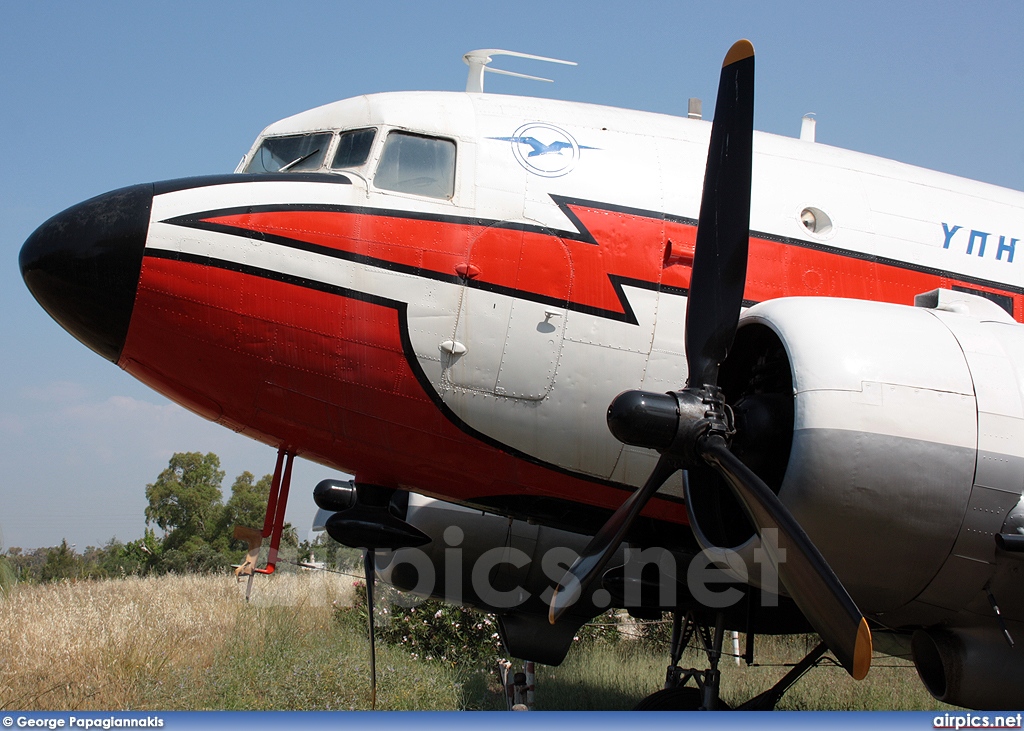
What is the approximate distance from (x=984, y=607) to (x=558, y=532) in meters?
4.57

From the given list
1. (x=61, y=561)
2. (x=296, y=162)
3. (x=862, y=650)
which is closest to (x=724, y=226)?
(x=862, y=650)

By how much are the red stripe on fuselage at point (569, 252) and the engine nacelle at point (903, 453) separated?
1.39 m

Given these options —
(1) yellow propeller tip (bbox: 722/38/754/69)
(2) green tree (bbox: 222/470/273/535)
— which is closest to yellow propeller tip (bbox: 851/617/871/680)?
(1) yellow propeller tip (bbox: 722/38/754/69)

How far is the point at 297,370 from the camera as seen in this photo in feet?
19.7

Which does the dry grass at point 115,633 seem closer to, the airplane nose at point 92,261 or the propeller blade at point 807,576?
the airplane nose at point 92,261

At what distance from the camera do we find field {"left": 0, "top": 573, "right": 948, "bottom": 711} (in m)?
10.4

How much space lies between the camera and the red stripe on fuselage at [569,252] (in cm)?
600

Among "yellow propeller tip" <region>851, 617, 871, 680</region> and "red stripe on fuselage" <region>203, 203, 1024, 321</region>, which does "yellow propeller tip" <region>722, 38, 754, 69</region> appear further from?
"yellow propeller tip" <region>851, 617, 871, 680</region>

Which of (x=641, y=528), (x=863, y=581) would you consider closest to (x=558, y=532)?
(x=641, y=528)

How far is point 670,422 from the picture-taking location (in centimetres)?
489

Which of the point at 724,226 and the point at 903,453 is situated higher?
the point at 724,226

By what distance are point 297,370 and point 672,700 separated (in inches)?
168

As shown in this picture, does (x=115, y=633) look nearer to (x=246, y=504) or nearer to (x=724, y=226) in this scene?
(x=724, y=226)

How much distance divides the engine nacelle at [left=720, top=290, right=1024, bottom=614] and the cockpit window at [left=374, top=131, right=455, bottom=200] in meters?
2.59
